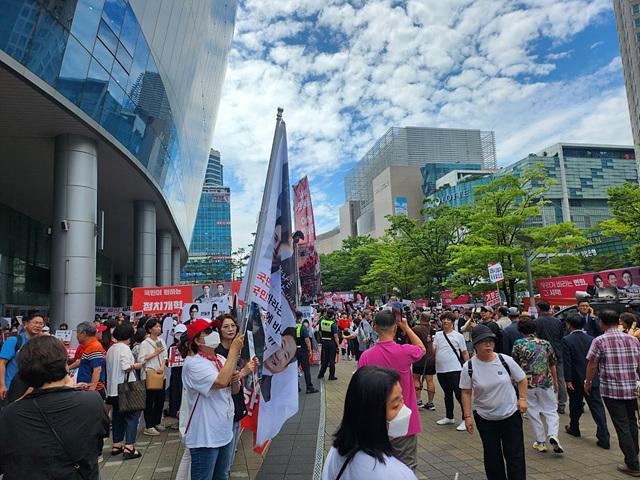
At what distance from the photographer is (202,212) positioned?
13488 cm

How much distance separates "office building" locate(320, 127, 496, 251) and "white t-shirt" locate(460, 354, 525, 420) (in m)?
101

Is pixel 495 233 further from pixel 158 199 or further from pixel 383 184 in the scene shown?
pixel 383 184

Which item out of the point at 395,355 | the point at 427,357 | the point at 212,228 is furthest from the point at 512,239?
the point at 212,228

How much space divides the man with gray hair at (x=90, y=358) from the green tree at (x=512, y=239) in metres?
20.7

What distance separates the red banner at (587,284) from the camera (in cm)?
1500

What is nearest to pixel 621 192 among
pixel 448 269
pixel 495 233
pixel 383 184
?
pixel 495 233

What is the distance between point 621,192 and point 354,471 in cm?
2528

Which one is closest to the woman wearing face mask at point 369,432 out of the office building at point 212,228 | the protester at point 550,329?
the protester at point 550,329

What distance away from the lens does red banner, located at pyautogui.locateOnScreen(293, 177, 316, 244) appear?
32.8 ft

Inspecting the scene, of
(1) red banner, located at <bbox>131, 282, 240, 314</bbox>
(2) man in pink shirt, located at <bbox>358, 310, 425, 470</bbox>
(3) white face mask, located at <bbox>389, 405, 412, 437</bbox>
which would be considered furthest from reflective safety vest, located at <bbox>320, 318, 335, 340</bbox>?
(3) white face mask, located at <bbox>389, 405, 412, 437</bbox>

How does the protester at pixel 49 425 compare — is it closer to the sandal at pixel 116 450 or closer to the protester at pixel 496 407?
the protester at pixel 496 407

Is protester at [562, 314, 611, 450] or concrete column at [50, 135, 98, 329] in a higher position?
concrete column at [50, 135, 98, 329]

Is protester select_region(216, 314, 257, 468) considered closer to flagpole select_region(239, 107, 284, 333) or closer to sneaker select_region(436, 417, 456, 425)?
flagpole select_region(239, 107, 284, 333)

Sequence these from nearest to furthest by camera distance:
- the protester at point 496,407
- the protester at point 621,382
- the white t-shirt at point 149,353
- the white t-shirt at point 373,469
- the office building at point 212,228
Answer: the white t-shirt at point 373,469
the protester at point 496,407
the protester at point 621,382
the white t-shirt at point 149,353
the office building at point 212,228
